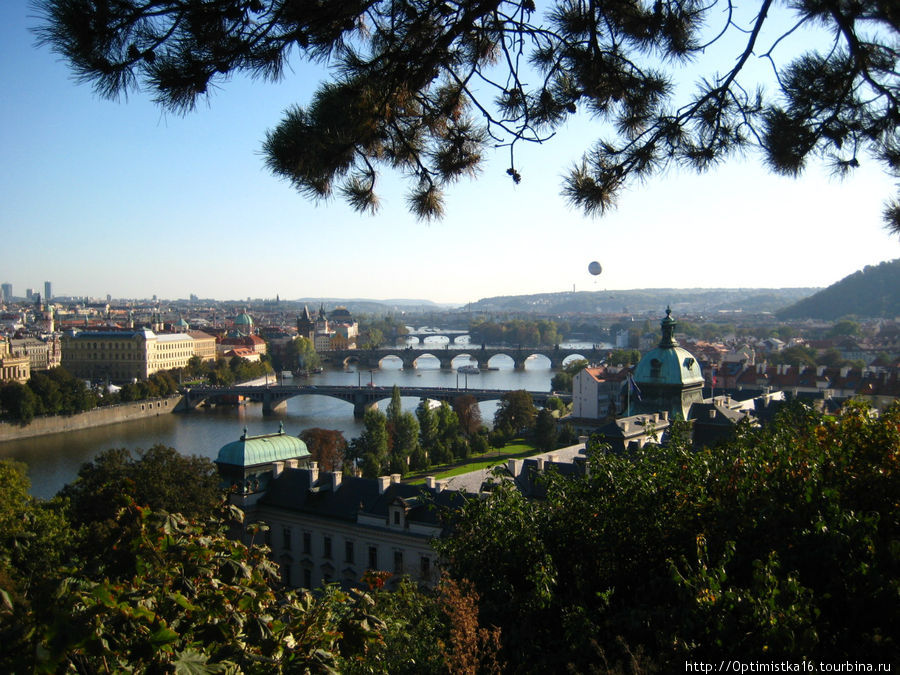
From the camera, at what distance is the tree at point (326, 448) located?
54.6ft

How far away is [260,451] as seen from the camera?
33.3 feet

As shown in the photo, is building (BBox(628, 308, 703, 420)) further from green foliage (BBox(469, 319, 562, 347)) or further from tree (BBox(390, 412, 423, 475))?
green foliage (BBox(469, 319, 562, 347))

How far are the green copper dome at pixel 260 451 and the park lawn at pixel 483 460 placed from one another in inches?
158

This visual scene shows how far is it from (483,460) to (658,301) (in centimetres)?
13494

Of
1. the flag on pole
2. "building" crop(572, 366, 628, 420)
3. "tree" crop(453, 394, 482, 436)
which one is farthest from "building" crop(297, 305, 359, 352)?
the flag on pole

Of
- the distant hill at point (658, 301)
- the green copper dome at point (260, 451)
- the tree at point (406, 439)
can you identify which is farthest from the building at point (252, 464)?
the distant hill at point (658, 301)

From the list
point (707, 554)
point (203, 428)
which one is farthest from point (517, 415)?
point (707, 554)

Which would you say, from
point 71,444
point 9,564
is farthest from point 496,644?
point 71,444

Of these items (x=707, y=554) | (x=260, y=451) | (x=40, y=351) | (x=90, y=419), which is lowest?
(x=90, y=419)

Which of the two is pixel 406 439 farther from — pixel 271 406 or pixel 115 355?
pixel 115 355

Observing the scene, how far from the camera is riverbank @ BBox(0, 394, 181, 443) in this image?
22.2m

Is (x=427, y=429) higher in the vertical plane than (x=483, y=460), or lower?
higher

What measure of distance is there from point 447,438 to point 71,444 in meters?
11.1

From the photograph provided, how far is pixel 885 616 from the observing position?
6.51 feet
